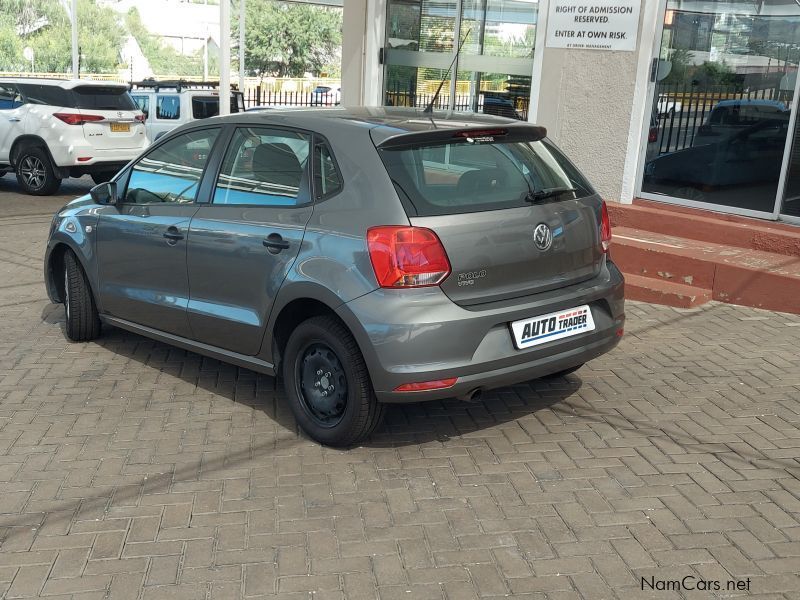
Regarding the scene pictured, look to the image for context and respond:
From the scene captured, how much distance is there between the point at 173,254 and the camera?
207 inches

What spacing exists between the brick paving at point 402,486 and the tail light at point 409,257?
0.94 metres

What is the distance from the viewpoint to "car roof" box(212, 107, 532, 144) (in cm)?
452

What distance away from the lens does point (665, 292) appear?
7500 mm

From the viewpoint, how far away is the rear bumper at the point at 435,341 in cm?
412

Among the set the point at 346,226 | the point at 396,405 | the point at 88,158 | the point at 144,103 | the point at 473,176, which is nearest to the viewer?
the point at 346,226

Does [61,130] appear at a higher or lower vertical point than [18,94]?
lower

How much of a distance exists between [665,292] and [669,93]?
245 cm

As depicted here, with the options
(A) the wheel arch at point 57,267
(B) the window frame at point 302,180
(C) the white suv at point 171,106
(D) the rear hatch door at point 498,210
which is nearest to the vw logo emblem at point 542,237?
(D) the rear hatch door at point 498,210

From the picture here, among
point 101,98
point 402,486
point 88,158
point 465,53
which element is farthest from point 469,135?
point 101,98

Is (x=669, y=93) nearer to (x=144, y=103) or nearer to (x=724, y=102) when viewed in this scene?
(x=724, y=102)

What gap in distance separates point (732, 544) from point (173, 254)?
11.0 ft

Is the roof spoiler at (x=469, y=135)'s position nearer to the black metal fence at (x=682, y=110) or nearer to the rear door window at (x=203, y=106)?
the black metal fence at (x=682, y=110)

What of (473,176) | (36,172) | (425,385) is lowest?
(36,172)

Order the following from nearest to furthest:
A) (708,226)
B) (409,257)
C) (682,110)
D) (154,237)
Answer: (409,257), (154,237), (708,226), (682,110)
